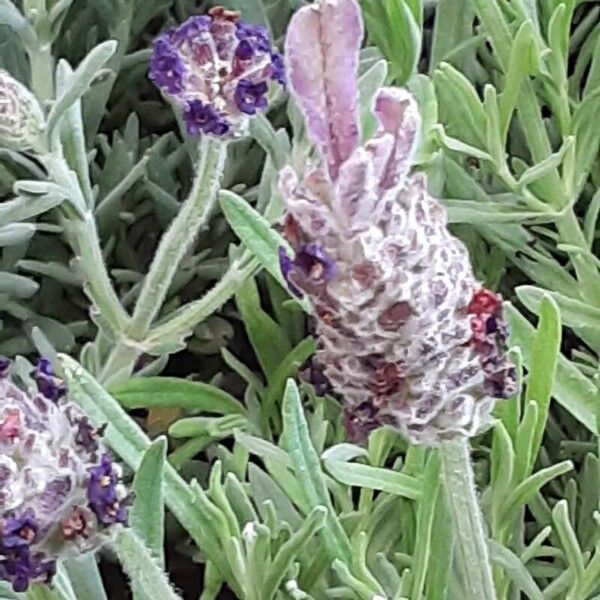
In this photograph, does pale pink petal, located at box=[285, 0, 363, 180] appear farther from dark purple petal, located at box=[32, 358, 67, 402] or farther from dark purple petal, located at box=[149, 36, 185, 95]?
dark purple petal, located at box=[149, 36, 185, 95]

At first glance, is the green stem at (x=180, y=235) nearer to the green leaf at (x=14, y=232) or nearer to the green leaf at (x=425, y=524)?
the green leaf at (x=14, y=232)

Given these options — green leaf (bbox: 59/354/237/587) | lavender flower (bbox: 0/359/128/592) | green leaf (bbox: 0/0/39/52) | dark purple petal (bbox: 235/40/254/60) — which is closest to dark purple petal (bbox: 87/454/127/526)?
lavender flower (bbox: 0/359/128/592)

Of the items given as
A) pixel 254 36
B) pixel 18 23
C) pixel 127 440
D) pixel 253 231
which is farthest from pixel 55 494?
pixel 18 23

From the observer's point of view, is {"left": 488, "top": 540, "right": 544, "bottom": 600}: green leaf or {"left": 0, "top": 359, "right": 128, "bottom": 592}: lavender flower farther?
{"left": 488, "top": 540, "right": 544, "bottom": 600}: green leaf

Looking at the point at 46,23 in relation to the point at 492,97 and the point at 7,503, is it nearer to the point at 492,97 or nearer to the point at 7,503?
the point at 492,97

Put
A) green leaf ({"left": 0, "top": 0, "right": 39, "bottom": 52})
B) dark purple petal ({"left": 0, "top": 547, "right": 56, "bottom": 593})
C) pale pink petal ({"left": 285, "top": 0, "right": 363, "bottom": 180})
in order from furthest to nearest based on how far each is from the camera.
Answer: green leaf ({"left": 0, "top": 0, "right": 39, "bottom": 52})
dark purple petal ({"left": 0, "top": 547, "right": 56, "bottom": 593})
pale pink petal ({"left": 285, "top": 0, "right": 363, "bottom": 180})

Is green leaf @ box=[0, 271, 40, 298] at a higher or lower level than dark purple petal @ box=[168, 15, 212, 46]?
lower

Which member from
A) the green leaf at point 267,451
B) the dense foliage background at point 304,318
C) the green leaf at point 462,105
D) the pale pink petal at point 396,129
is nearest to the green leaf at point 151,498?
the dense foliage background at point 304,318

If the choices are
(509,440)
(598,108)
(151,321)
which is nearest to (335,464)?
(509,440)
